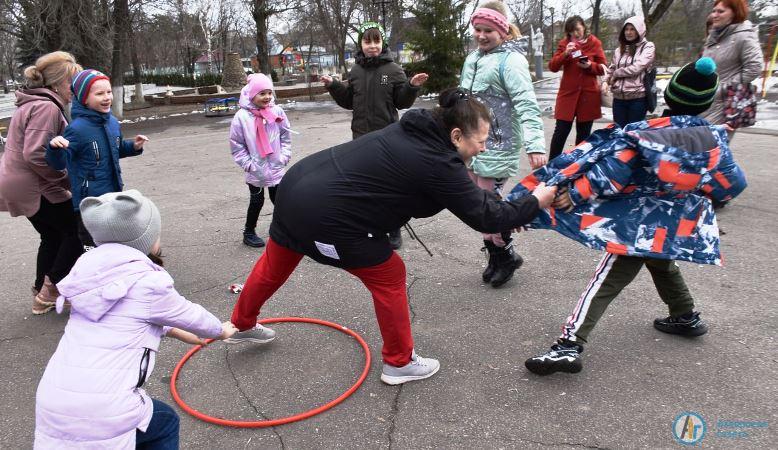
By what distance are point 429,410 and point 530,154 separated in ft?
5.84

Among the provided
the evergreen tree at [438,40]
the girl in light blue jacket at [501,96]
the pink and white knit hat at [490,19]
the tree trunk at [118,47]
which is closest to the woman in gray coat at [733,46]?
the girl in light blue jacket at [501,96]

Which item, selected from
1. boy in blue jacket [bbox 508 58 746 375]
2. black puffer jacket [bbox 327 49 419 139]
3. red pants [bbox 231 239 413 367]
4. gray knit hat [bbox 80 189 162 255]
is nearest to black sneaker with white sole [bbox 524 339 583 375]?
boy in blue jacket [bbox 508 58 746 375]

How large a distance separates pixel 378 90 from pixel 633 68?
3.21 metres

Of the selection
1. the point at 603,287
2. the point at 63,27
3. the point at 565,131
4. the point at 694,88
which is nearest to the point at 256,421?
the point at 603,287

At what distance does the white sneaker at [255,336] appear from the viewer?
3.38 metres

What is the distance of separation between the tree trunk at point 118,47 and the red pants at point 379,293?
1728 cm

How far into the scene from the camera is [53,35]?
1577cm

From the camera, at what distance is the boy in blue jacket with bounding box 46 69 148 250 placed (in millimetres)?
3584

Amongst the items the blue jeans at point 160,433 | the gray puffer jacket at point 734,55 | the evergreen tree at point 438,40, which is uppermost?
the evergreen tree at point 438,40

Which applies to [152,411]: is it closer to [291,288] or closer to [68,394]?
[68,394]

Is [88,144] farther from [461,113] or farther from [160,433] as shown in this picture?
[461,113]

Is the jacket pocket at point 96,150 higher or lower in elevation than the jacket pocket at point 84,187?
higher

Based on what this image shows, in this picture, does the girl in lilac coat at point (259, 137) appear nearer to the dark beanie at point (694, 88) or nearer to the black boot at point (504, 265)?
the black boot at point (504, 265)

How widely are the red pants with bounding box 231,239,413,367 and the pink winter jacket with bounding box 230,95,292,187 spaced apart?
1998mm
